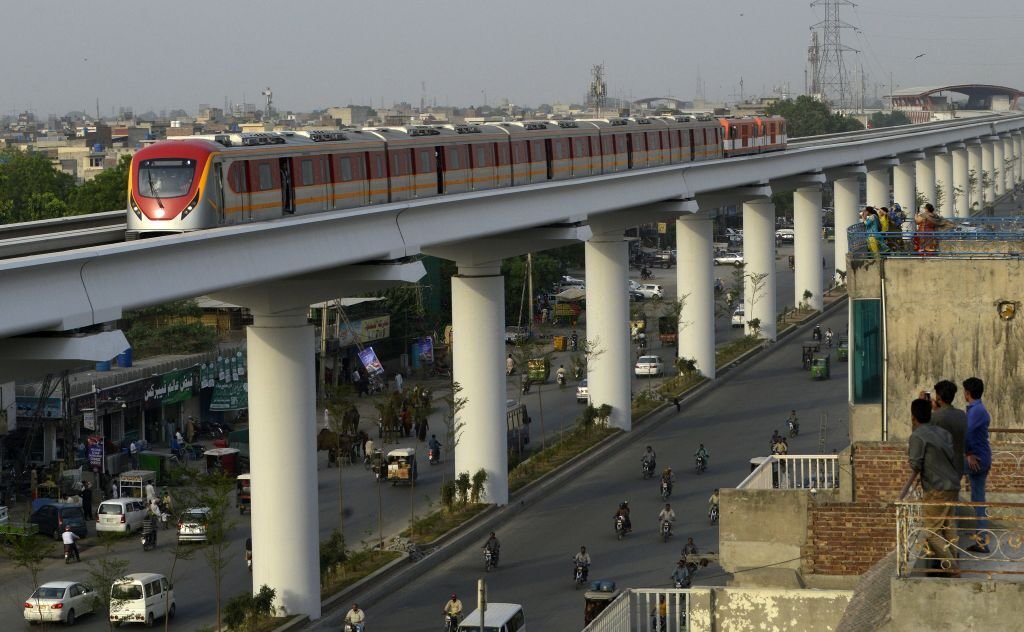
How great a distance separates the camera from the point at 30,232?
31.8 meters

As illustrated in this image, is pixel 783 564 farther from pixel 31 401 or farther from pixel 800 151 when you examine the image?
pixel 800 151

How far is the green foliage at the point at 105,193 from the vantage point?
3863 inches

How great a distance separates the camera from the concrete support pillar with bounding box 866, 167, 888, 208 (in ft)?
331

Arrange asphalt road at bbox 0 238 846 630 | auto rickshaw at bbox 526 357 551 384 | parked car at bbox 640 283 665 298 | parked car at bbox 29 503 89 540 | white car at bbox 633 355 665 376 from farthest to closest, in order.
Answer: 1. parked car at bbox 640 283 665 298
2. white car at bbox 633 355 665 376
3. auto rickshaw at bbox 526 357 551 384
4. parked car at bbox 29 503 89 540
5. asphalt road at bbox 0 238 846 630

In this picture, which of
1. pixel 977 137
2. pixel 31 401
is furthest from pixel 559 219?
pixel 977 137

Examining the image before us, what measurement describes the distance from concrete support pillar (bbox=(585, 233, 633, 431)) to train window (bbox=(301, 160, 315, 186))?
20.7 meters

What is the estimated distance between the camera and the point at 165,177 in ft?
104

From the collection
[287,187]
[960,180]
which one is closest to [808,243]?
[287,187]

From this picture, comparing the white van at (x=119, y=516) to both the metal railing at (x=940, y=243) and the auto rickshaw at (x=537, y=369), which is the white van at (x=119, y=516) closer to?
the auto rickshaw at (x=537, y=369)

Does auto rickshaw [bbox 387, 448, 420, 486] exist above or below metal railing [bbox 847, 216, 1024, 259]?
below

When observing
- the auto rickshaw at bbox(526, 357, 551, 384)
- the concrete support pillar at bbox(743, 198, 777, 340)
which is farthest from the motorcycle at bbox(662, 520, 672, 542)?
the concrete support pillar at bbox(743, 198, 777, 340)

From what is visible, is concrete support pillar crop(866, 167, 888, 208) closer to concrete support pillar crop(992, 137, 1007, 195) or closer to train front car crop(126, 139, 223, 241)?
concrete support pillar crop(992, 137, 1007, 195)

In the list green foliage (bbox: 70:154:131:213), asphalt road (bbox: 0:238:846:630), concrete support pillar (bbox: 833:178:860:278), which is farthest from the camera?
green foliage (bbox: 70:154:131:213)

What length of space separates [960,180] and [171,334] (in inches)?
3581
